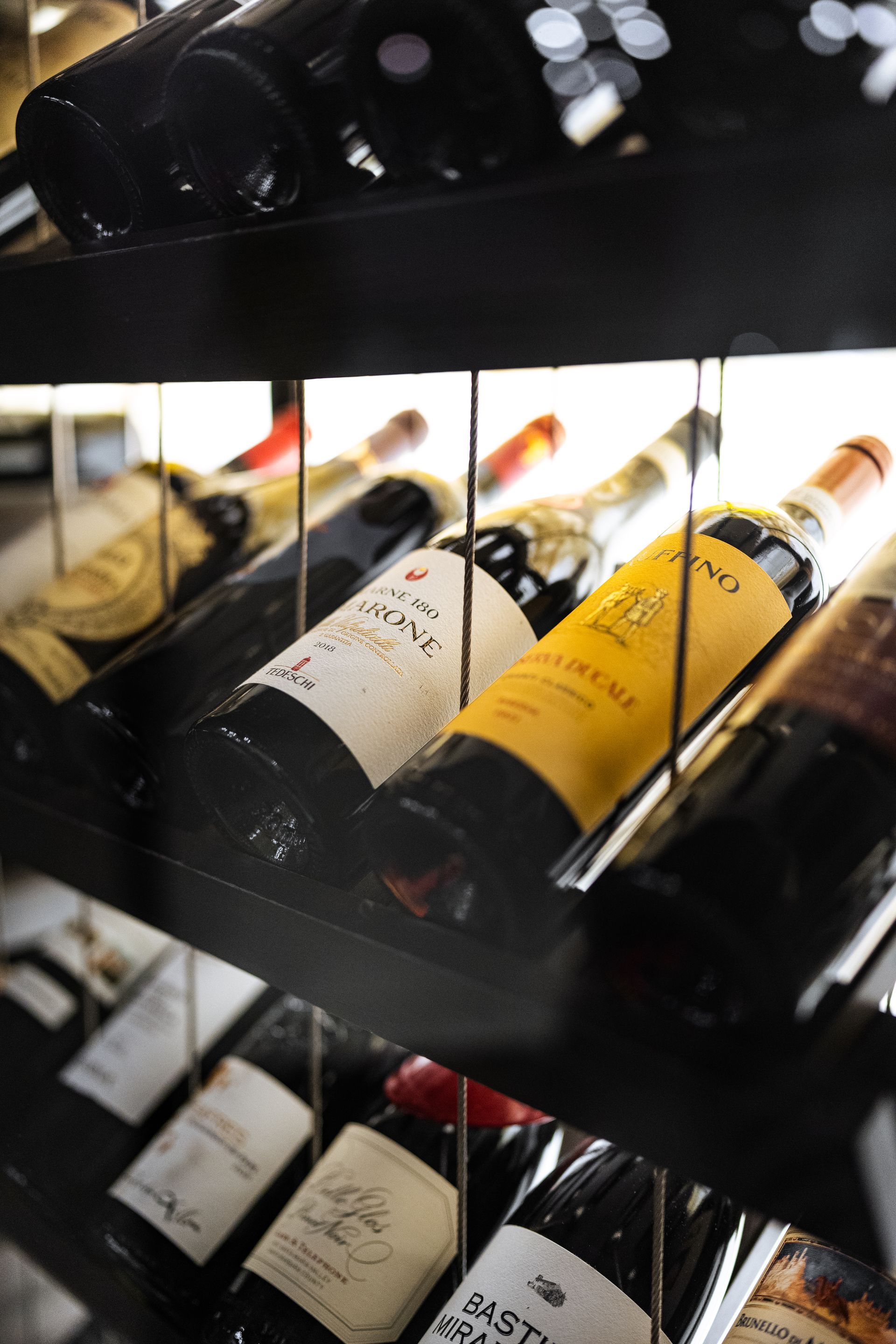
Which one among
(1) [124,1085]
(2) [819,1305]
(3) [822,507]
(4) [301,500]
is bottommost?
(1) [124,1085]

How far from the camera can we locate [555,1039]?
27 cm

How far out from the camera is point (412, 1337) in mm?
418

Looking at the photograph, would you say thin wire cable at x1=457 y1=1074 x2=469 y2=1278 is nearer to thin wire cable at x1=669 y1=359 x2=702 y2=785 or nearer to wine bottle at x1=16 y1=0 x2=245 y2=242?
thin wire cable at x1=669 y1=359 x2=702 y2=785

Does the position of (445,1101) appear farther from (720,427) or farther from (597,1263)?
(720,427)

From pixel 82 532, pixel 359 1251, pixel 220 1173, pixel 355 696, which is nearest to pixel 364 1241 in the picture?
pixel 359 1251

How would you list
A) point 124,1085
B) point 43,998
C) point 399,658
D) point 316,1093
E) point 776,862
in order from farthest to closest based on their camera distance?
point 43,998
point 124,1085
point 316,1093
point 399,658
point 776,862

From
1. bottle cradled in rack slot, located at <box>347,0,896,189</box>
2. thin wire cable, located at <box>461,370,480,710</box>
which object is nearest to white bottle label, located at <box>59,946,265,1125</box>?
thin wire cable, located at <box>461,370,480,710</box>

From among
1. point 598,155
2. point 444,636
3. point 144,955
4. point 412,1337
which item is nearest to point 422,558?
point 444,636

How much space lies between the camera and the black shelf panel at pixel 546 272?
215 mm

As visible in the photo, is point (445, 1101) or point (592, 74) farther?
point (445, 1101)

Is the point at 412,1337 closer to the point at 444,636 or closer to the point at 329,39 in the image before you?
the point at 444,636

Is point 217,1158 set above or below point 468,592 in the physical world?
below

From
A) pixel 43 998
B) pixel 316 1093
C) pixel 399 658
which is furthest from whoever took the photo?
pixel 43 998

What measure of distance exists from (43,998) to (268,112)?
62cm
